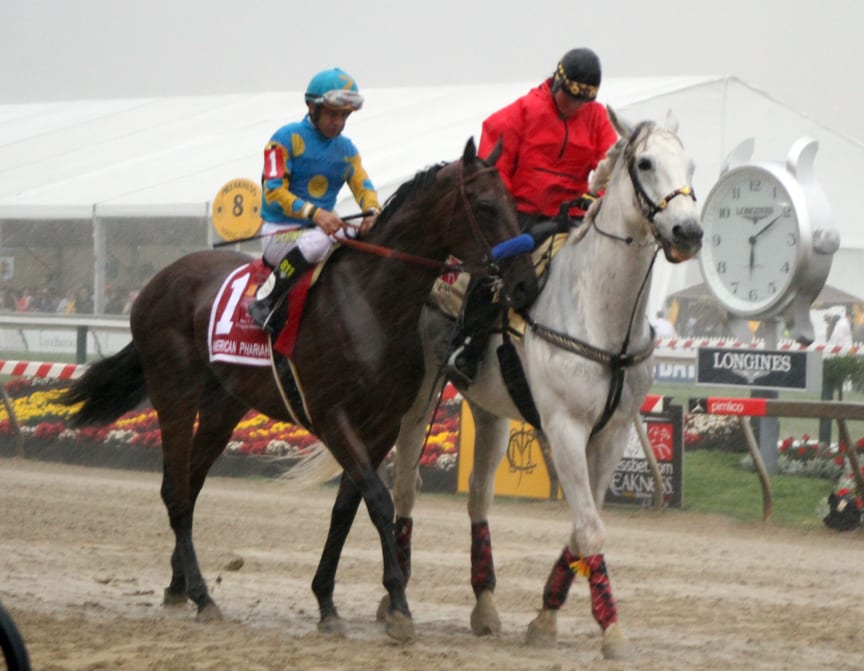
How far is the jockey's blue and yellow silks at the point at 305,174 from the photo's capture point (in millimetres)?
6688

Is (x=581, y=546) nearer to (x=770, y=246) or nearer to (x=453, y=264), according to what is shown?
(x=453, y=264)

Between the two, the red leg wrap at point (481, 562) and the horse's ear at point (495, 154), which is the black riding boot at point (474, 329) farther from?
the red leg wrap at point (481, 562)

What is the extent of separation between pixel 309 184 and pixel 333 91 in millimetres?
470

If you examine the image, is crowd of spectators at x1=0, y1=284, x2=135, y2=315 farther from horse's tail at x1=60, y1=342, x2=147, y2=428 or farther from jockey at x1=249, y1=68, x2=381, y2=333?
jockey at x1=249, y1=68, x2=381, y2=333

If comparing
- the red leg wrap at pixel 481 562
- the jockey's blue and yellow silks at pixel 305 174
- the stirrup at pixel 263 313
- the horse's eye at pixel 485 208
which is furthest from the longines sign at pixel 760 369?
the horse's eye at pixel 485 208

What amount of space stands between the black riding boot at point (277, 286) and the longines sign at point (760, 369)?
19.2 feet

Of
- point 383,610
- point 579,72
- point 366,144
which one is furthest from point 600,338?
point 366,144

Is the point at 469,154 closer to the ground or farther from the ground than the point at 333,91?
closer to the ground

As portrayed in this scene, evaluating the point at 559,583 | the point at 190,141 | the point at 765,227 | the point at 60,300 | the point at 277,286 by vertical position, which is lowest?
the point at 559,583

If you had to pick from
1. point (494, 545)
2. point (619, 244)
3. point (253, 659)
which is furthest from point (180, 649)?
point (494, 545)

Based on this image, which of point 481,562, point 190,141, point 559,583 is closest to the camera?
point 559,583

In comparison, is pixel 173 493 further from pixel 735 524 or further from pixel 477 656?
pixel 735 524

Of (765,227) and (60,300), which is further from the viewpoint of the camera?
(60,300)

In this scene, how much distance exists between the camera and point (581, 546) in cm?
601
